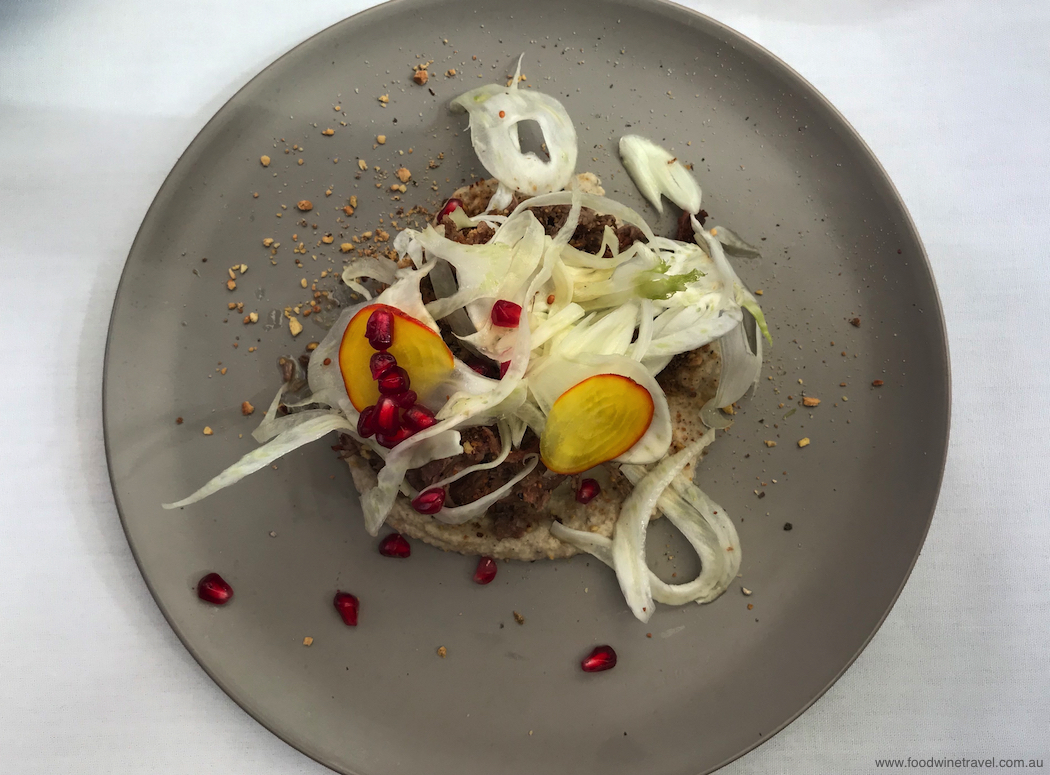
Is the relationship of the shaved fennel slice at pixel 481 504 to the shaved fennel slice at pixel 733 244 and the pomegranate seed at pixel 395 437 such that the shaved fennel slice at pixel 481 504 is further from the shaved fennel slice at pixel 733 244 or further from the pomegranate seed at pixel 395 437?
the shaved fennel slice at pixel 733 244

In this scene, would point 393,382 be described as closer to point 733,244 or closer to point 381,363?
point 381,363

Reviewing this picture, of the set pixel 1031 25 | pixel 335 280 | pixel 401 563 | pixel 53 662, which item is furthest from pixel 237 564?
pixel 1031 25

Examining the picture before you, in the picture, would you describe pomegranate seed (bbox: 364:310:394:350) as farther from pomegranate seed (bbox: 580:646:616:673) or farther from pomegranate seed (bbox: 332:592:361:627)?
pomegranate seed (bbox: 580:646:616:673)

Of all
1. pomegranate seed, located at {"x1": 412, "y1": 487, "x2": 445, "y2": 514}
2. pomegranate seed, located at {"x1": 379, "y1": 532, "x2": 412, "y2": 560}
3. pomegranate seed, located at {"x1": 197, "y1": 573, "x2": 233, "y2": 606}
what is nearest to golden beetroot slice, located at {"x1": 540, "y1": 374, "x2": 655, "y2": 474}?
pomegranate seed, located at {"x1": 412, "y1": 487, "x2": 445, "y2": 514}

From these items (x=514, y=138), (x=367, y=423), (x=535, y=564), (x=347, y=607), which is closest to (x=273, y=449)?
(x=367, y=423)

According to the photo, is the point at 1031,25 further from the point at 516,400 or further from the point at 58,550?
the point at 58,550

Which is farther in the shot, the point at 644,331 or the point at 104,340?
the point at 104,340

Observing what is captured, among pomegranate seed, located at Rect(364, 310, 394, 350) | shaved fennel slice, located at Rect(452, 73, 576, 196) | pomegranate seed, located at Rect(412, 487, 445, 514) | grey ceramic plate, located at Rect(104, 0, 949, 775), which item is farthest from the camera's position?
shaved fennel slice, located at Rect(452, 73, 576, 196)
